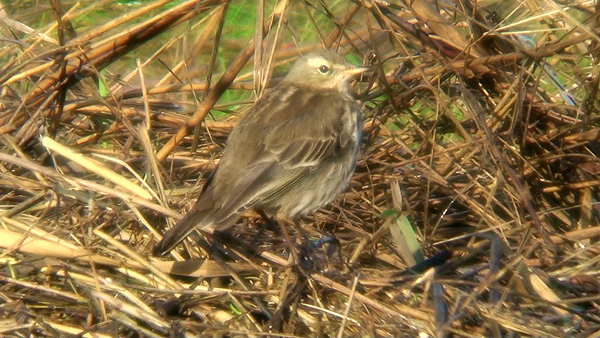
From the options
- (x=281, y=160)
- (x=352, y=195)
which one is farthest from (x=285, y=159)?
(x=352, y=195)

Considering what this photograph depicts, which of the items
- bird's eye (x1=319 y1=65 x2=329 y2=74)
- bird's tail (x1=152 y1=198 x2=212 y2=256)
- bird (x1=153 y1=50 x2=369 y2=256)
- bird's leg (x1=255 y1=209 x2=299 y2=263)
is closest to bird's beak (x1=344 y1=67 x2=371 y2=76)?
bird (x1=153 y1=50 x2=369 y2=256)

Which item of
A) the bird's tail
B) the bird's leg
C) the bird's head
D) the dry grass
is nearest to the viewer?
the dry grass

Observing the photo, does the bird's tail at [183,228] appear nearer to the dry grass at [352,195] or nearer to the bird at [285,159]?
the bird at [285,159]

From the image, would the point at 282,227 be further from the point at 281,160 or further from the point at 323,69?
→ the point at 323,69

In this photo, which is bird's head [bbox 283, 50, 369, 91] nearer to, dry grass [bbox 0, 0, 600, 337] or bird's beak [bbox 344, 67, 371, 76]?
bird's beak [bbox 344, 67, 371, 76]

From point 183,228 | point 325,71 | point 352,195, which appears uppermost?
Result: point 325,71

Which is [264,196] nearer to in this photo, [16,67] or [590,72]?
[16,67]

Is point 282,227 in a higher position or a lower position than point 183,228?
lower
